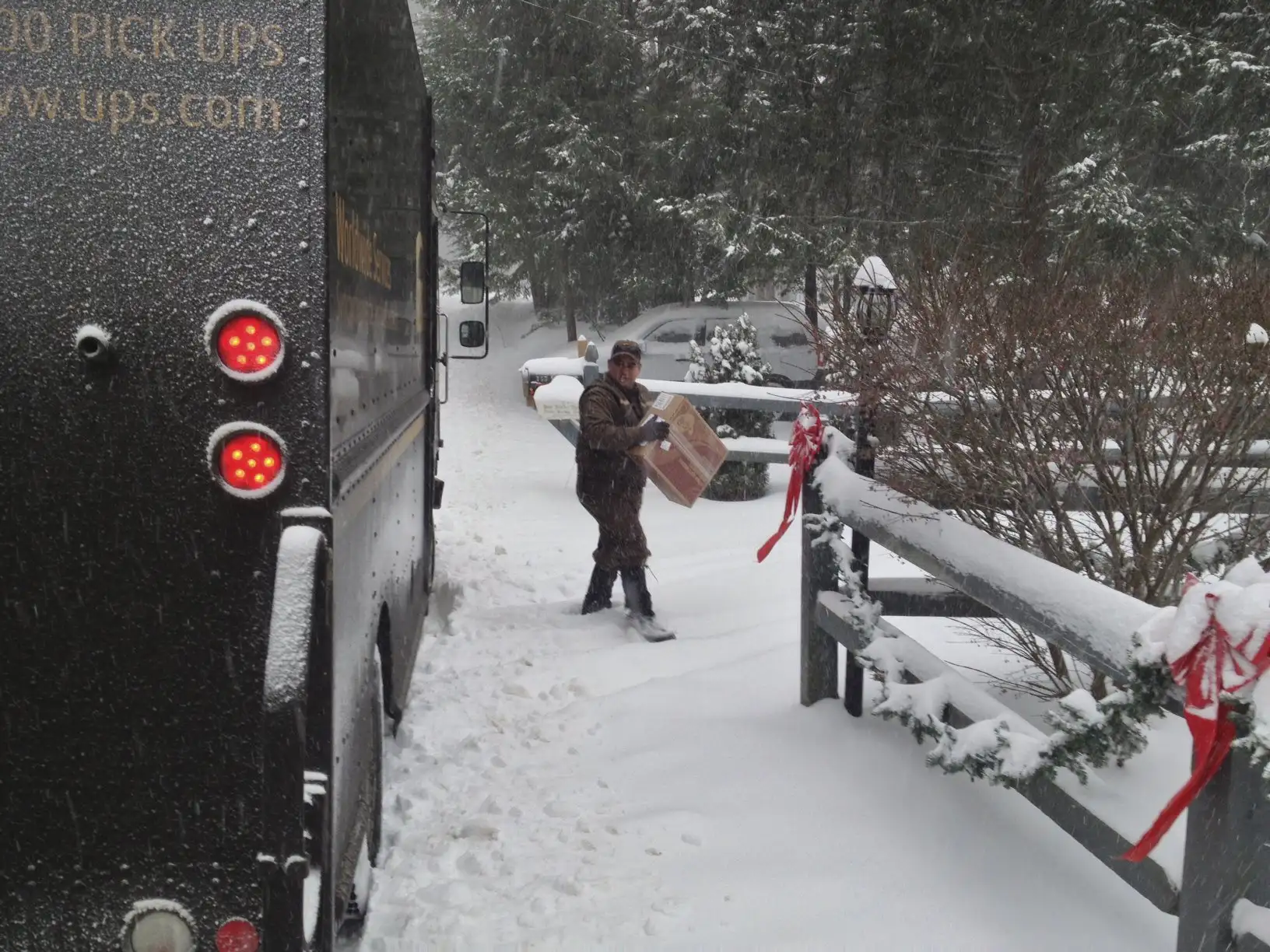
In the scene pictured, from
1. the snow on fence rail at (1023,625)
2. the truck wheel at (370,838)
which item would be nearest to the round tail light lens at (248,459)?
the truck wheel at (370,838)

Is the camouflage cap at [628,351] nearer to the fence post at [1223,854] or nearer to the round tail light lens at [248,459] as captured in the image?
the round tail light lens at [248,459]

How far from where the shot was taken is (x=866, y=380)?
13.7 feet

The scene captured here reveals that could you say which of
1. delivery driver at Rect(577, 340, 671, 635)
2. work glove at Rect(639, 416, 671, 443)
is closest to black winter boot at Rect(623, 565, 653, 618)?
delivery driver at Rect(577, 340, 671, 635)

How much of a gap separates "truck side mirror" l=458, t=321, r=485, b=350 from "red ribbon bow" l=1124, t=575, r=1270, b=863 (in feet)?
17.8

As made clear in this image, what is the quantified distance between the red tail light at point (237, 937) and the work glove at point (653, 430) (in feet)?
14.5

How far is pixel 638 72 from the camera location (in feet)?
74.5

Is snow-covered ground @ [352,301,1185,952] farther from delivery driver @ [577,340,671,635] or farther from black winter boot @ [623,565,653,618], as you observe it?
delivery driver @ [577,340,671,635]

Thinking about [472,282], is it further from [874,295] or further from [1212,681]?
[1212,681]

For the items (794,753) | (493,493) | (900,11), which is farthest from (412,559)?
(900,11)

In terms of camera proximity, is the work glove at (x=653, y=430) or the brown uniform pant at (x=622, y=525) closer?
the work glove at (x=653, y=430)

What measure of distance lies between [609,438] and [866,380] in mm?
2482

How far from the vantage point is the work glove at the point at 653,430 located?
6.35 metres

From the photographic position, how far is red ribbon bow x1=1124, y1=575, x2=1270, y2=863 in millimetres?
1975

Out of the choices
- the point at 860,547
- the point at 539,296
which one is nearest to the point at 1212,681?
the point at 860,547
